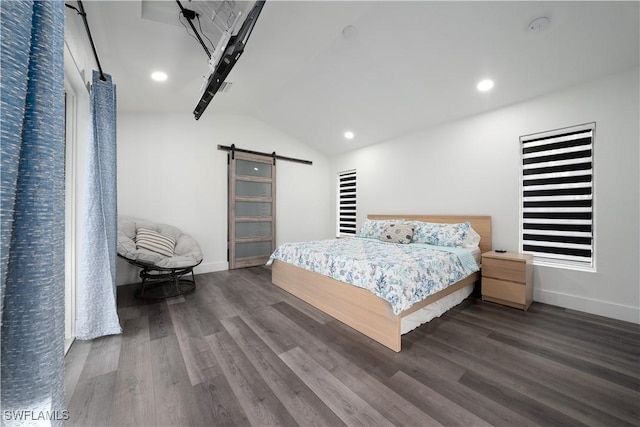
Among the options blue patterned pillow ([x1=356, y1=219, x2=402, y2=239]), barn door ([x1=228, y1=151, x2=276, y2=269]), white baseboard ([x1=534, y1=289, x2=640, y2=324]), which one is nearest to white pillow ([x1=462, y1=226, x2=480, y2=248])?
white baseboard ([x1=534, y1=289, x2=640, y2=324])

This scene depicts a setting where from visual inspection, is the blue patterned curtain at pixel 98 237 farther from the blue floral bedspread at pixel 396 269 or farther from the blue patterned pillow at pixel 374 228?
the blue patterned pillow at pixel 374 228

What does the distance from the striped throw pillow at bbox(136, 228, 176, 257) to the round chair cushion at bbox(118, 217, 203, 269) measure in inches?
2.5

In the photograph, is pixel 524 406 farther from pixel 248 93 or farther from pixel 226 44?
pixel 248 93

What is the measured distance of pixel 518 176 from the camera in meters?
2.97

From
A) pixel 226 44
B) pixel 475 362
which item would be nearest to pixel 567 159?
pixel 475 362

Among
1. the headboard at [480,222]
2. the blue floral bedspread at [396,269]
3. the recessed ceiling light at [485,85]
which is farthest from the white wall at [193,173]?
the recessed ceiling light at [485,85]

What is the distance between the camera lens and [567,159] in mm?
2717

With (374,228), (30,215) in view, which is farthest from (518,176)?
(30,215)

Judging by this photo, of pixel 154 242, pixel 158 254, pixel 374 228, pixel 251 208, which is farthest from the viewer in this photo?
pixel 251 208

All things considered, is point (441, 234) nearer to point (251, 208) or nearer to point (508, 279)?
point (508, 279)

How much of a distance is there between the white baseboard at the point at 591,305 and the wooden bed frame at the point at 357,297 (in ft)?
2.23

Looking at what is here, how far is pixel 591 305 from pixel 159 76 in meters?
5.26

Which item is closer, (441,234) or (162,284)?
(441,234)

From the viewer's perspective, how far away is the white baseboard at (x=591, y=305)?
2293mm
